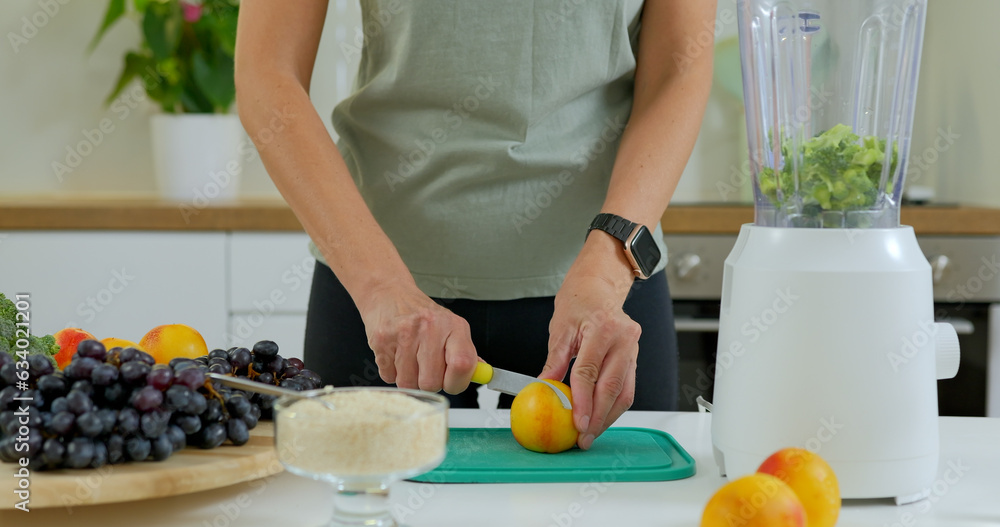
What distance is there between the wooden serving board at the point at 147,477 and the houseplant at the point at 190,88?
1.51m

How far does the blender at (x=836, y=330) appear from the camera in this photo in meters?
0.65

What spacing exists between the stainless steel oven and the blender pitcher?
3.26 feet

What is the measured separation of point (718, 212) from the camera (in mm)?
1822

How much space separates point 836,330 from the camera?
25.6 inches

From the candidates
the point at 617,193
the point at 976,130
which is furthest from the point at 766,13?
the point at 976,130

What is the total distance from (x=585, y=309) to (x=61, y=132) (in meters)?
1.94

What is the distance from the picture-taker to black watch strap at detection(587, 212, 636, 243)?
0.92 meters

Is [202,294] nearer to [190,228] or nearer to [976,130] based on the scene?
[190,228]
